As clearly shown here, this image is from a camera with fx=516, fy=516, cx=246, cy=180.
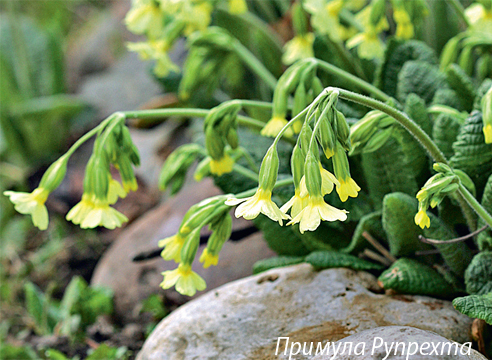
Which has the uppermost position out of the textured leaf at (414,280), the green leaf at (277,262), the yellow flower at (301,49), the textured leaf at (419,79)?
the yellow flower at (301,49)

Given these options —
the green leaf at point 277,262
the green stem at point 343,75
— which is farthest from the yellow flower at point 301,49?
the green leaf at point 277,262

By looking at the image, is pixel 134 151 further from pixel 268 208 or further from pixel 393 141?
pixel 393 141

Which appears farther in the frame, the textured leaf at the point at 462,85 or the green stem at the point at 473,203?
the textured leaf at the point at 462,85

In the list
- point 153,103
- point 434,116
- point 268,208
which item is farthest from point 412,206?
point 153,103

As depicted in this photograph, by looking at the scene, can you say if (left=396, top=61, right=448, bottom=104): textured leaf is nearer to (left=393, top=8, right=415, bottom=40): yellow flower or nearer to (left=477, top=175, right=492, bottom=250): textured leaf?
(left=393, top=8, right=415, bottom=40): yellow flower

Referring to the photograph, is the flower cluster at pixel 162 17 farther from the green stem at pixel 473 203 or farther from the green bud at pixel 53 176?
the green stem at pixel 473 203
